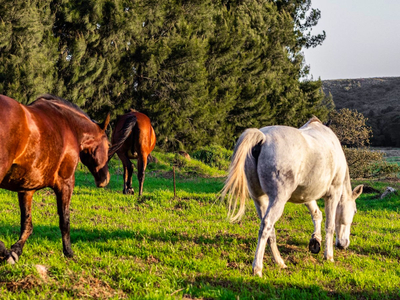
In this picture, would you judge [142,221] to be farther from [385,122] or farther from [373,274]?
[385,122]

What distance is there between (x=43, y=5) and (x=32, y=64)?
2.51 meters

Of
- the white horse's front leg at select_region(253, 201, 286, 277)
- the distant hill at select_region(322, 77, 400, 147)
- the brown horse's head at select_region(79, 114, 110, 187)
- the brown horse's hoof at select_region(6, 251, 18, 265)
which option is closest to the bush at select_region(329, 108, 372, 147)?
the distant hill at select_region(322, 77, 400, 147)

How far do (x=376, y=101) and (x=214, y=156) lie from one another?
39.7 meters

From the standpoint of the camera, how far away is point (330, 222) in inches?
223

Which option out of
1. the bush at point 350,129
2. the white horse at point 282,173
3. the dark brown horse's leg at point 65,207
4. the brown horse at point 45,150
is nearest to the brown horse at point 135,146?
the brown horse at point 45,150

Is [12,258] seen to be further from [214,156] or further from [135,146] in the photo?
[214,156]

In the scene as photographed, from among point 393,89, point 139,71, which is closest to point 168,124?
point 139,71

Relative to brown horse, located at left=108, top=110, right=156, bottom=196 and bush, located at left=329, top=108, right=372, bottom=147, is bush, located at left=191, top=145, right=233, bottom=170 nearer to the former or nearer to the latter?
bush, located at left=329, top=108, right=372, bottom=147

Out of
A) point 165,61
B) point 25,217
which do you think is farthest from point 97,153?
point 165,61

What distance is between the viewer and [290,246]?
19.7 ft

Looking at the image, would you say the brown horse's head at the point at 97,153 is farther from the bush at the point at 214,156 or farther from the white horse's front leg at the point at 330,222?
the bush at the point at 214,156

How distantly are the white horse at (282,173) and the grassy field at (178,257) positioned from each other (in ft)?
1.29

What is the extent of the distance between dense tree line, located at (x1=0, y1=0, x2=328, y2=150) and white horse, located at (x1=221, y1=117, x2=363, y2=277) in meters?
11.0

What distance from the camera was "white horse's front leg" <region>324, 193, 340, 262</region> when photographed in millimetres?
5512
